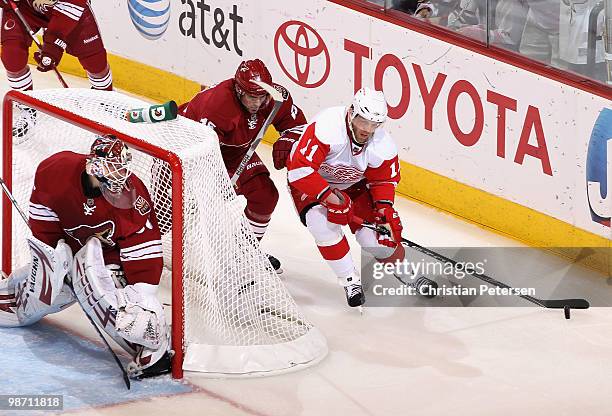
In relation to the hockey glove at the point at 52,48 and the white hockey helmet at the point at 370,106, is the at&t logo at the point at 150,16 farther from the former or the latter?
the white hockey helmet at the point at 370,106

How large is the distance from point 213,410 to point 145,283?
0.52 meters

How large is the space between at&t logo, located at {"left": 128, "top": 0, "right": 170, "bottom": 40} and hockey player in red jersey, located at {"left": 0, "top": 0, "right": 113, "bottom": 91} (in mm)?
969

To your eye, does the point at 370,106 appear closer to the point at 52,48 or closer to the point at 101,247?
the point at 101,247

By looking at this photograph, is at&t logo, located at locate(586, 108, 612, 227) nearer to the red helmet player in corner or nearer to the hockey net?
the red helmet player in corner

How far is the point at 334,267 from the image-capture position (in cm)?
590

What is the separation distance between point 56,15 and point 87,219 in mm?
2418

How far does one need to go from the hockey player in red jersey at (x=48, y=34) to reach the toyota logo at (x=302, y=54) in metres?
0.98

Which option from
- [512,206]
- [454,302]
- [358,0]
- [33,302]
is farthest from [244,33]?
[33,302]

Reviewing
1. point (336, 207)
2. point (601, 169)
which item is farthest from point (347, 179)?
point (601, 169)

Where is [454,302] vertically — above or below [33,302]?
below

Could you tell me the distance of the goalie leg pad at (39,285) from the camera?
5035mm

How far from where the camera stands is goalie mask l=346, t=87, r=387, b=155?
18.5ft

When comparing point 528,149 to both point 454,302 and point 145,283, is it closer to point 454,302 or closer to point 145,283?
point 454,302

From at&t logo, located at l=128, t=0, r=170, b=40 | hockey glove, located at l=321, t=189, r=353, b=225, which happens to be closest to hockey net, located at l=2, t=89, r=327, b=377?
hockey glove, located at l=321, t=189, r=353, b=225
